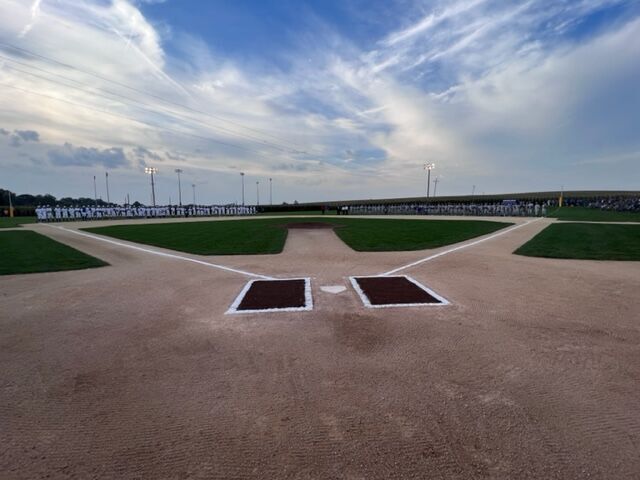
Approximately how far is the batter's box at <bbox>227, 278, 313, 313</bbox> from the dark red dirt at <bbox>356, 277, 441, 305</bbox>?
1298 millimetres

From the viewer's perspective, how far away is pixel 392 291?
687 centimetres

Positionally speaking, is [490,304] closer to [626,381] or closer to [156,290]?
[626,381]

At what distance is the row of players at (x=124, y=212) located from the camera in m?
37.6

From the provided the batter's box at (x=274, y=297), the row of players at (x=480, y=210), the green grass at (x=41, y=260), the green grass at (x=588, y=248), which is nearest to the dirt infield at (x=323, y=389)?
the batter's box at (x=274, y=297)

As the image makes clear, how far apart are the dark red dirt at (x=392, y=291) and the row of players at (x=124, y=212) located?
43.3m

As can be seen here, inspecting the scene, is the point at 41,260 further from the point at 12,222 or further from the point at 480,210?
the point at 480,210

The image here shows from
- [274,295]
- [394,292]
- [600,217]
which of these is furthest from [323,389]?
[600,217]

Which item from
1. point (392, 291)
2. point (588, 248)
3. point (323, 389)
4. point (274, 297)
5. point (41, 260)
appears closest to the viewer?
point (323, 389)

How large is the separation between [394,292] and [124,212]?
49935 millimetres

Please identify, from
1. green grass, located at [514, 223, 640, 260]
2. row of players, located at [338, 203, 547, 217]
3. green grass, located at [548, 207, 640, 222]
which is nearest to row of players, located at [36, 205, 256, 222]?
row of players, located at [338, 203, 547, 217]

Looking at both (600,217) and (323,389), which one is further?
(600,217)

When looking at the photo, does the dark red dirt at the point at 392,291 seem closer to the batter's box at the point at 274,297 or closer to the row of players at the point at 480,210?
the batter's box at the point at 274,297

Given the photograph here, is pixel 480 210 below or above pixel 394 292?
above

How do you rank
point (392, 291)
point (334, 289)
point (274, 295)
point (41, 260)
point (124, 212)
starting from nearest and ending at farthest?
point (274, 295), point (392, 291), point (334, 289), point (41, 260), point (124, 212)
